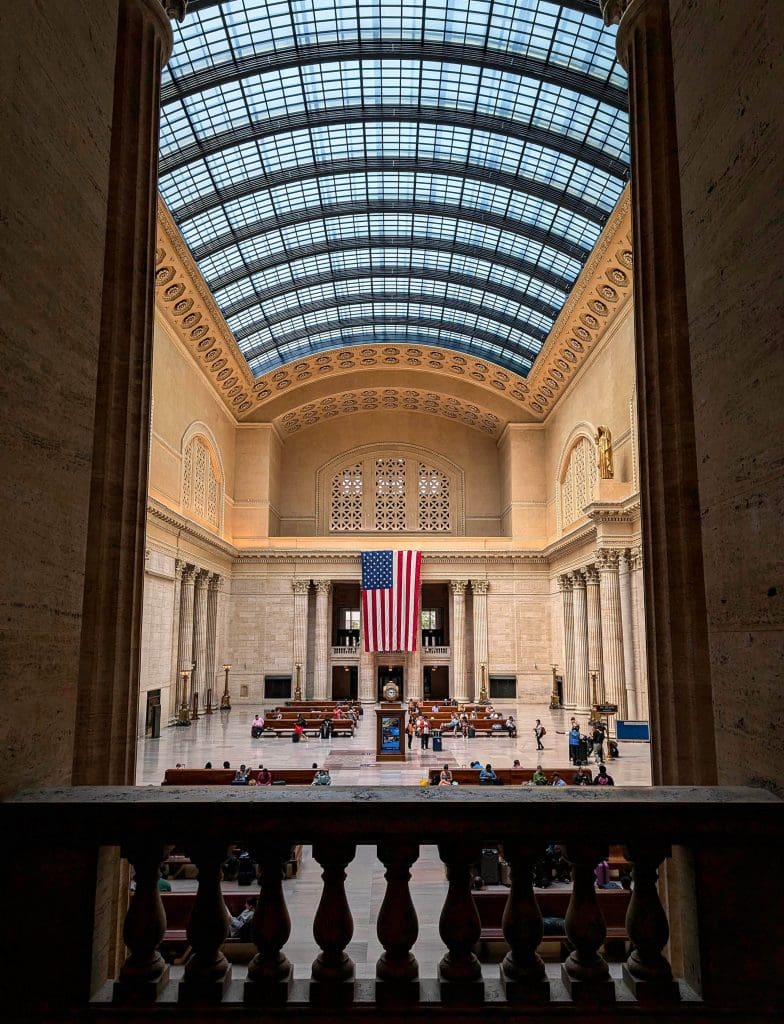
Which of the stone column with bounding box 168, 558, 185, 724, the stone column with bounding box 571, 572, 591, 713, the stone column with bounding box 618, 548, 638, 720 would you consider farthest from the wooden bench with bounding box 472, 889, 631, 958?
the stone column with bounding box 571, 572, 591, 713

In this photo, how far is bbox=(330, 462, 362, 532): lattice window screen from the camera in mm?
41469

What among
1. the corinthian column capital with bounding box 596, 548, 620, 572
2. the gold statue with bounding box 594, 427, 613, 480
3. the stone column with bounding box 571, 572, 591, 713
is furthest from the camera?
the stone column with bounding box 571, 572, 591, 713

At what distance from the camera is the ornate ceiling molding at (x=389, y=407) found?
1554 inches

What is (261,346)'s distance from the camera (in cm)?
3466

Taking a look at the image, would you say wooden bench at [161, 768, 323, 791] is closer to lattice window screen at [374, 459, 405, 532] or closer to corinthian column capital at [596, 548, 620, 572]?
corinthian column capital at [596, 548, 620, 572]

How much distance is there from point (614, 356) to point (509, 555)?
1402cm

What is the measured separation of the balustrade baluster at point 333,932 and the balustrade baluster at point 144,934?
0.47 metres

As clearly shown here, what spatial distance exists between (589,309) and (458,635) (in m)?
18.3

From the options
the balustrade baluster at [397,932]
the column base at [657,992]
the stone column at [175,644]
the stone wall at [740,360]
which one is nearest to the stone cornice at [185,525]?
the stone column at [175,644]

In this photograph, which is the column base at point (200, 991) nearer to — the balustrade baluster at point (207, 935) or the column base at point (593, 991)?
the balustrade baluster at point (207, 935)

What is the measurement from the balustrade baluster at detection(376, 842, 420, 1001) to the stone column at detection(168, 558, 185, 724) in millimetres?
26464

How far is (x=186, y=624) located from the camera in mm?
29203

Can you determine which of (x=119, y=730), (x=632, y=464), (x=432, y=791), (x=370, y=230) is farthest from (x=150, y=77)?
(x=370, y=230)

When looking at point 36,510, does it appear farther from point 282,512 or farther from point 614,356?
point 282,512
